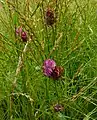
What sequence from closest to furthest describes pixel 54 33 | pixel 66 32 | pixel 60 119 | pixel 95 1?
1. pixel 60 119
2. pixel 54 33
3. pixel 66 32
4. pixel 95 1

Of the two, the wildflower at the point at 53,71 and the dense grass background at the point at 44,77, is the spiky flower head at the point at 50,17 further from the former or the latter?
the wildflower at the point at 53,71

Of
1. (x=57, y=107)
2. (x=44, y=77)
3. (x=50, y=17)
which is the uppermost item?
(x=50, y=17)

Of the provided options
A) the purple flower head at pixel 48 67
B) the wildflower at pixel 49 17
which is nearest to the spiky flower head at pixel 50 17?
the wildflower at pixel 49 17

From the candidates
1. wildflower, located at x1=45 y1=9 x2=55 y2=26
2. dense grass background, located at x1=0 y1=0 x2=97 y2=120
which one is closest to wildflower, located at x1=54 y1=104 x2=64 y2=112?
dense grass background, located at x1=0 y1=0 x2=97 y2=120

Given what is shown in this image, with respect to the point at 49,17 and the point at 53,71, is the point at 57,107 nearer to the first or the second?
the point at 53,71

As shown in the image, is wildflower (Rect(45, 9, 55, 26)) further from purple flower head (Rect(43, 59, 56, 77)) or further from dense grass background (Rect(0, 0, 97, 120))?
purple flower head (Rect(43, 59, 56, 77))

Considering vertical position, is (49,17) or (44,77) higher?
(49,17)

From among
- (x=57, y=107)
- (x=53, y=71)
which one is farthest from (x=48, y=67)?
(x=57, y=107)

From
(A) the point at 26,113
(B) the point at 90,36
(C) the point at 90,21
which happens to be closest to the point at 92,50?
(B) the point at 90,36

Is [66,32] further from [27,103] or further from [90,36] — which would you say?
[27,103]

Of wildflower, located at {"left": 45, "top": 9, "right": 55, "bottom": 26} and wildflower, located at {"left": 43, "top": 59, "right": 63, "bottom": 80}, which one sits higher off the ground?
wildflower, located at {"left": 45, "top": 9, "right": 55, "bottom": 26}

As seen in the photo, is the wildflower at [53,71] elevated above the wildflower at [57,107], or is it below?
above

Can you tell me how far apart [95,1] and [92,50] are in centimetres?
46

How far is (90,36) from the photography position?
70.8 inches
